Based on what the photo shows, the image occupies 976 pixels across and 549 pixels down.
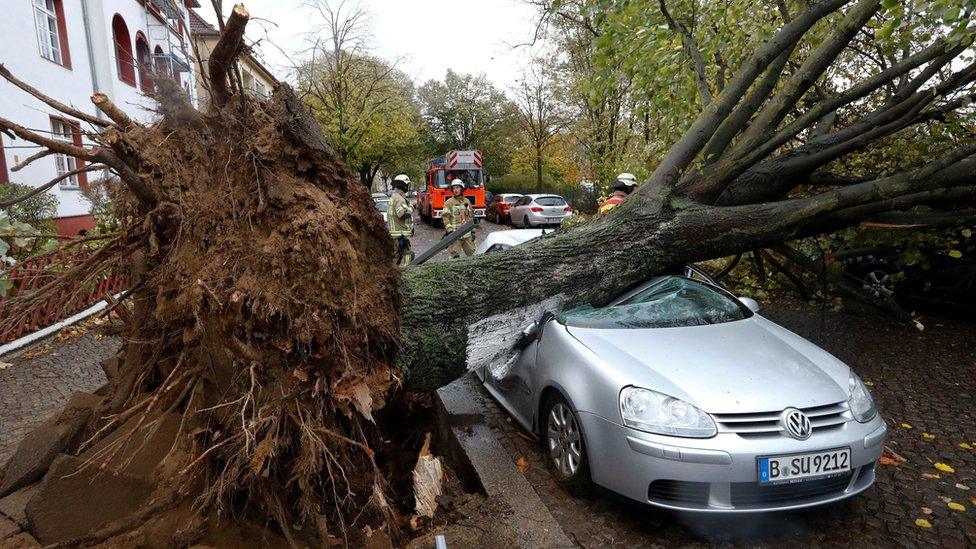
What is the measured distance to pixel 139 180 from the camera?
3.17m

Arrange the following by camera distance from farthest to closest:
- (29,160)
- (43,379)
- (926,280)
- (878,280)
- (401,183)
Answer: (401,183), (878,280), (926,280), (43,379), (29,160)

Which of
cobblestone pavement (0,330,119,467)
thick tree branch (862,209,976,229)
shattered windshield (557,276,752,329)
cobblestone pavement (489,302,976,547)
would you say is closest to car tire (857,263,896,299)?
cobblestone pavement (489,302,976,547)

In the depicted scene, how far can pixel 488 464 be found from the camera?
396 cm

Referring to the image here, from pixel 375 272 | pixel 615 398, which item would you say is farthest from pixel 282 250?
pixel 615 398

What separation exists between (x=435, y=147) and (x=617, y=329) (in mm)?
46544

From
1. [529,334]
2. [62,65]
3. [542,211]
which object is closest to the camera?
[529,334]

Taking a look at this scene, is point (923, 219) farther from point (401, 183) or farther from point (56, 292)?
point (401, 183)

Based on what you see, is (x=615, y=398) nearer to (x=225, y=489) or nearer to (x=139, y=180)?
(x=225, y=489)

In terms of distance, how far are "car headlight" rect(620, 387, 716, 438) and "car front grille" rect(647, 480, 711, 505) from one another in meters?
0.26

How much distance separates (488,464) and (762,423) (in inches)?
69.8

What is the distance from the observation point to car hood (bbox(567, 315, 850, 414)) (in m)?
3.17

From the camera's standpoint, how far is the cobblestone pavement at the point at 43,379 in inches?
191

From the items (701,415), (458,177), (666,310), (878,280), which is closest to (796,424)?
(701,415)

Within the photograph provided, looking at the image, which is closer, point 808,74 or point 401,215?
point 808,74
